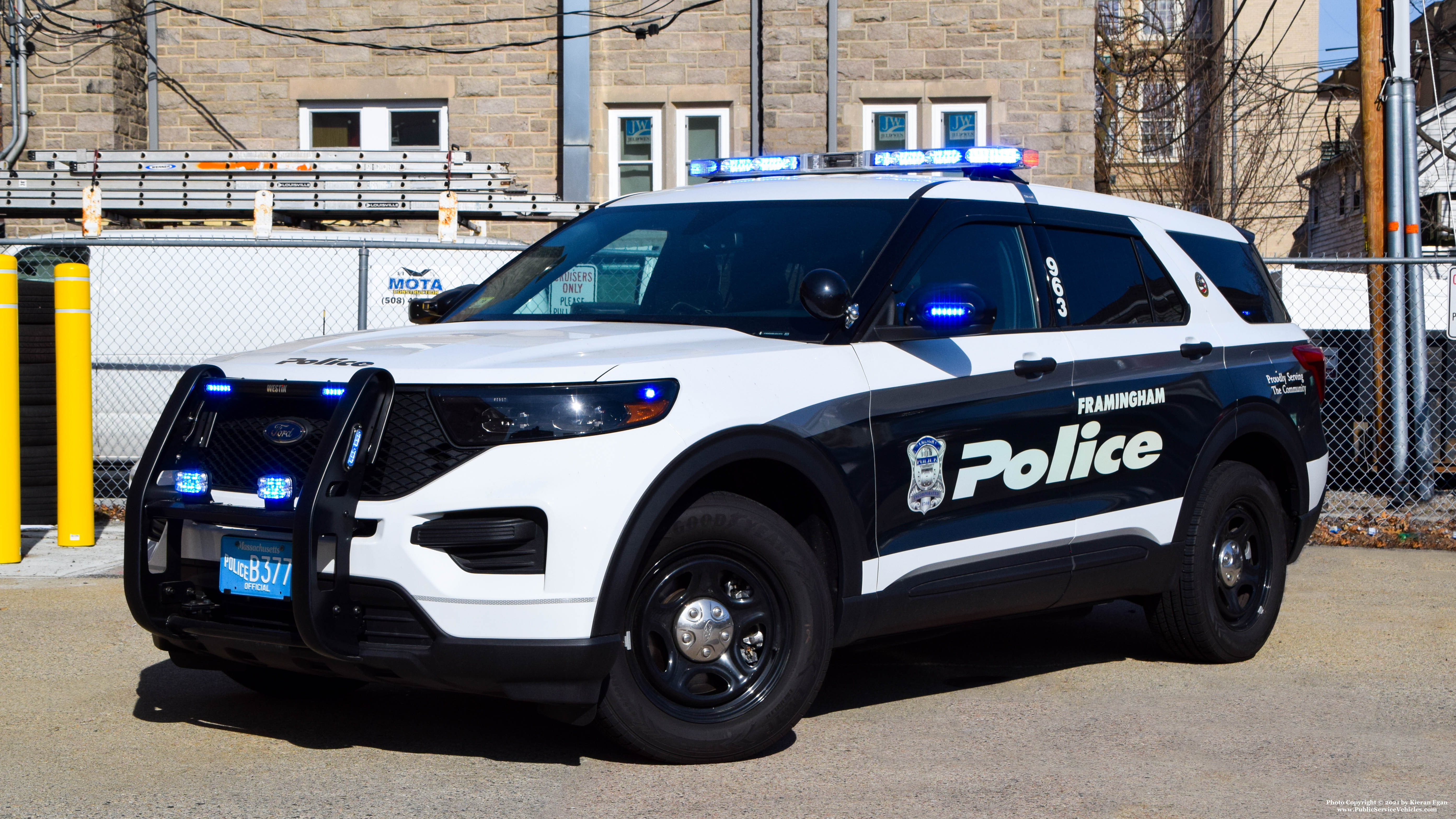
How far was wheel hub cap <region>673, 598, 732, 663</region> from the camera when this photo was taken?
14.6 feet

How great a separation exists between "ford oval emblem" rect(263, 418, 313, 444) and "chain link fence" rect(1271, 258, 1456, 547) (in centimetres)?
790

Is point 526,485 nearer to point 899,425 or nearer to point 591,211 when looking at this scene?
point 899,425

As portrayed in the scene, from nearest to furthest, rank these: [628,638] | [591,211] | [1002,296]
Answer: [628,638]
[1002,296]
[591,211]

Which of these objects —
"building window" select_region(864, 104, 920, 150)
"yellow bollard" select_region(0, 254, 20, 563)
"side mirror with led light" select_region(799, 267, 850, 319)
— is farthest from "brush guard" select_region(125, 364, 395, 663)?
"building window" select_region(864, 104, 920, 150)

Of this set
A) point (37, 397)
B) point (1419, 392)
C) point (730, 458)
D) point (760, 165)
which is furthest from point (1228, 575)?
point (37, 397)

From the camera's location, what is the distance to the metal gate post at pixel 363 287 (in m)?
10.2

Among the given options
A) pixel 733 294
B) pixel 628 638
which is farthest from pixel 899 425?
pixel 628 638

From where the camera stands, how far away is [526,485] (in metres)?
4.02

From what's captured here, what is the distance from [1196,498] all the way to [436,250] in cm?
699

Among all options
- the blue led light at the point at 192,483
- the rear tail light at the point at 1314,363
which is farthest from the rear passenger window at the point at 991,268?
the blue led light at the point at 192,483

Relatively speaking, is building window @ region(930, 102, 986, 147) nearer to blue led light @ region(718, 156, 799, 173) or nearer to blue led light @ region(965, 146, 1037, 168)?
blue led light @ region(718, 156, 799, 173)

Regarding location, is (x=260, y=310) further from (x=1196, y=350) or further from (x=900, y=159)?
(x=1196, y=350)

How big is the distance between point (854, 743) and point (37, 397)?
6951 mm

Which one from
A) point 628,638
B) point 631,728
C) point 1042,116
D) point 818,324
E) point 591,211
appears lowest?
point 631,728
